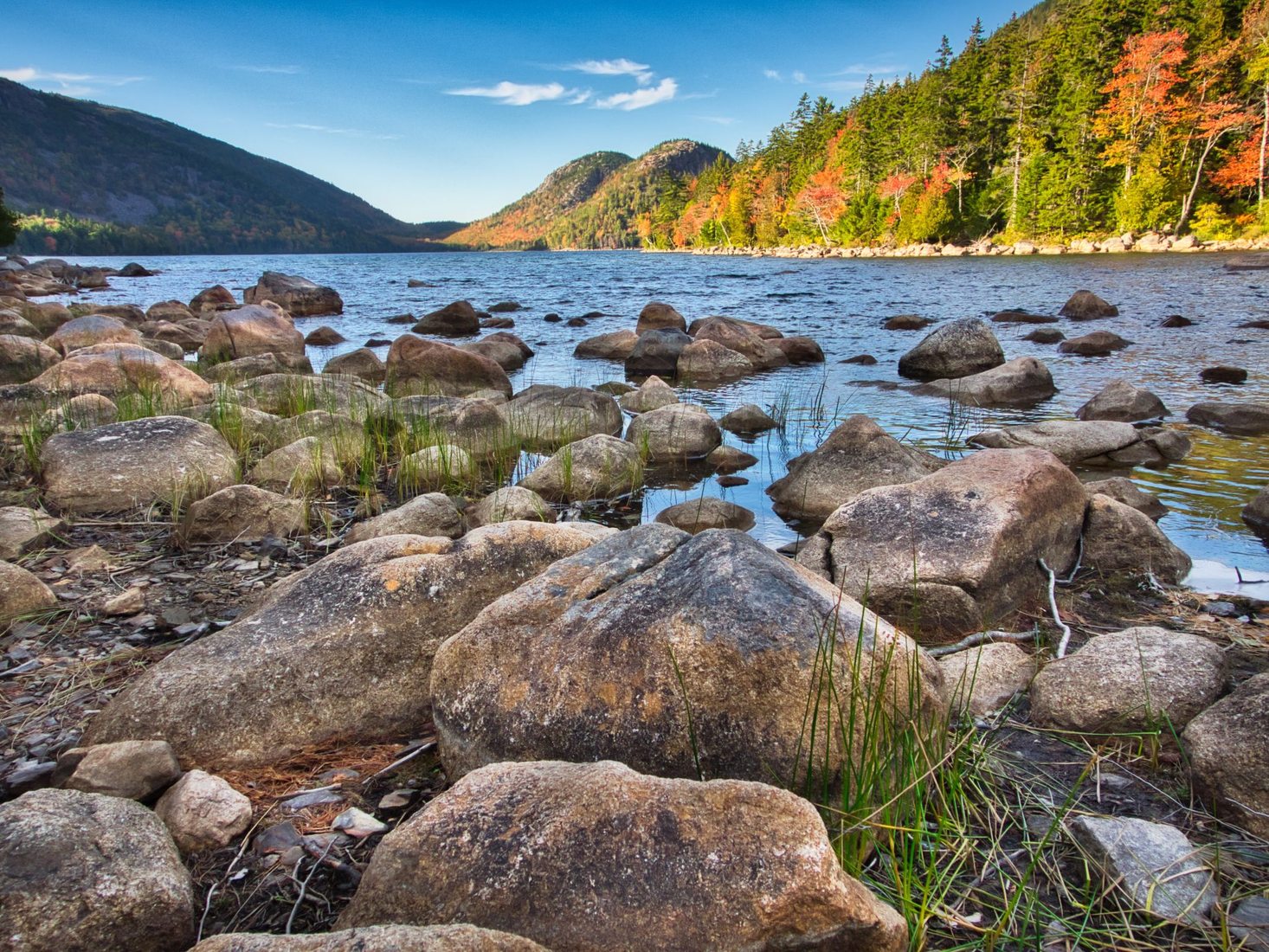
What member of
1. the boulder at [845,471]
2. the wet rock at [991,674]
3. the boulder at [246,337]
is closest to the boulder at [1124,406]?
the boulder at [845,471]

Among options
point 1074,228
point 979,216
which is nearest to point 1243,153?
point 1074,228

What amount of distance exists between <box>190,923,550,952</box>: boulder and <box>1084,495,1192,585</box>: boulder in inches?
166

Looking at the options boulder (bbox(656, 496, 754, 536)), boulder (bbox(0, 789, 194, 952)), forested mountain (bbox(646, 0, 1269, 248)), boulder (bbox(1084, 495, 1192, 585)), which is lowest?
boulder (bbox(656, 496, 754, 536))

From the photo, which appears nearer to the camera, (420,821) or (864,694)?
(420,821)

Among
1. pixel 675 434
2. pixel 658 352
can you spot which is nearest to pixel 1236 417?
pixel 675 434

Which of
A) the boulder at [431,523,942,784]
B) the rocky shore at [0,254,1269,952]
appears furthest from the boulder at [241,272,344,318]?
the boulder at [431,523,942,784]

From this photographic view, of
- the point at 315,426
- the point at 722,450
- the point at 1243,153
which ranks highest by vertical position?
the point at 1243,153

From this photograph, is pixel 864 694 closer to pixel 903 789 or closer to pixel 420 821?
pixel 903 789

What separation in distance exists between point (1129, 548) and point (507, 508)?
381 cm

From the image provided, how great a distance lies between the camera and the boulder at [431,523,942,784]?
2047 millimetres

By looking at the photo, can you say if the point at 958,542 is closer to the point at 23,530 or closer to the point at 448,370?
the point at 23,530

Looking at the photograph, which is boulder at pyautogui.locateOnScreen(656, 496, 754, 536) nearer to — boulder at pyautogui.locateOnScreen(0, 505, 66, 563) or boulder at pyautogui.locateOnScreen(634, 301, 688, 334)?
boulder at pyautogui.locateOnScreen(0, 505, 66, 563)

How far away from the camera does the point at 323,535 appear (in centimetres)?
469

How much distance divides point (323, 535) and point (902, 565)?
11.5 feet
